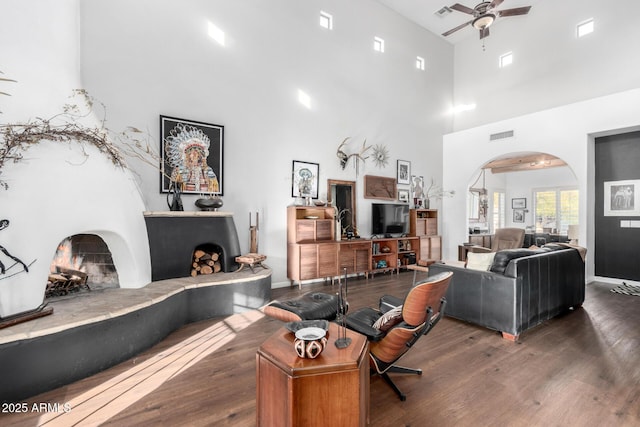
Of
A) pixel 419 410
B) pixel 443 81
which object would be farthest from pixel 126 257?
pixel 443 81

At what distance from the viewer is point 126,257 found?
3354 millimetres

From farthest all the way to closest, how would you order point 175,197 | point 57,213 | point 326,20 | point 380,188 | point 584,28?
point 380,188 < point 584,28 < point 326,20 < point 175,197 < point 57,213

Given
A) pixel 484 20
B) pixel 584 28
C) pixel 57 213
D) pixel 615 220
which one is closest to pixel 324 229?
pixel 57 213

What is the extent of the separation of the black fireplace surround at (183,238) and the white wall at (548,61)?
24.4 ft

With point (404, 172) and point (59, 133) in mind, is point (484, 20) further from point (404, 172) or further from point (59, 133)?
point (59, 133)

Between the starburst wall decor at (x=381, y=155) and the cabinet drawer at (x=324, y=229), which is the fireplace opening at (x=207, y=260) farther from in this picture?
the starburst wall decor at (x=381, y=155)

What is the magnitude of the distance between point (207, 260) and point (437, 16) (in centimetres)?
799

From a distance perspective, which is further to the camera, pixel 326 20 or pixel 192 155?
pixel 326 20

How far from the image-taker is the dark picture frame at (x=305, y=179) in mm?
5621

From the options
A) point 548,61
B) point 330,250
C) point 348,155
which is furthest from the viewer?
point 548,61

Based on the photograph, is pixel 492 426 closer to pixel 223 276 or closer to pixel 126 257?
pixel 223 276

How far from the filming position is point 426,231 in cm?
736

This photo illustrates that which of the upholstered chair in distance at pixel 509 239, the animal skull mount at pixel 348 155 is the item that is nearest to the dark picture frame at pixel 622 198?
the upholstered chair in distance at pixel 509 239

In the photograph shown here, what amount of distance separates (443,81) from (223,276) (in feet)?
26.4
